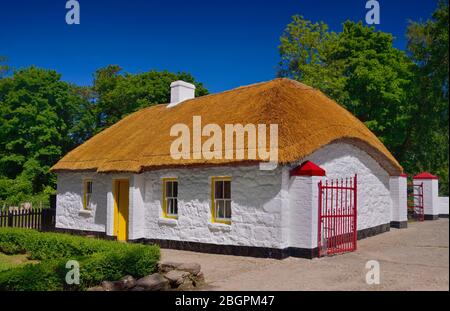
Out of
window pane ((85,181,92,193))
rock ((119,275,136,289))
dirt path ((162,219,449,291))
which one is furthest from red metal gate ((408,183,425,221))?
rock ((119,275,136,289))

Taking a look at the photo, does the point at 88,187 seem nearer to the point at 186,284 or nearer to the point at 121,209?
the point at 121,209

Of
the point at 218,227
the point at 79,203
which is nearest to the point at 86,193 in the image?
the point at 79,203

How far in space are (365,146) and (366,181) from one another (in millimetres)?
1373

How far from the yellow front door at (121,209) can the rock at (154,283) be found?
7.64m

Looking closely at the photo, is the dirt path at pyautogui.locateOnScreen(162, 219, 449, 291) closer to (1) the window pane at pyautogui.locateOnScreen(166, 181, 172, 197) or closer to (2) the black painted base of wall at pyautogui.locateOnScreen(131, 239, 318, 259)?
(2) the black painted base of wall at pyautogui.locateOnScreen(131, 239, 318, 259)

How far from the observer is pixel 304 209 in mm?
11148

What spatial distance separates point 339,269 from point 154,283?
424cm

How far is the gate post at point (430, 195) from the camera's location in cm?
1977

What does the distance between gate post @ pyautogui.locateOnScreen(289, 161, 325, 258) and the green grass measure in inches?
297

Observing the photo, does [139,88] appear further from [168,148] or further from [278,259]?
[278,259]

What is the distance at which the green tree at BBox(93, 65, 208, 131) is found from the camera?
109 feet

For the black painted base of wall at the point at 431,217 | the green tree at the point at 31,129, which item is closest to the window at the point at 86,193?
the green tree at the point at 31,129
